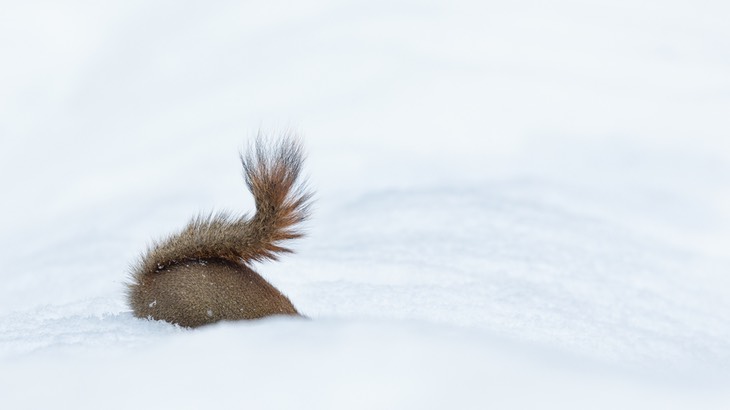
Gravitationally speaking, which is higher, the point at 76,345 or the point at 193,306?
the point at 193,306

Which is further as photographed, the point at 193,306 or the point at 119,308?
the point at 119,308

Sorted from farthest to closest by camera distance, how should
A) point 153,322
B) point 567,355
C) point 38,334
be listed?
point 153,322
point 38,334
point 567,355

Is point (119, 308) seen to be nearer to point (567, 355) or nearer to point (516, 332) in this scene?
point (516, 332)

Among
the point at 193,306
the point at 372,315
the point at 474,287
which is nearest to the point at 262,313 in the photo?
the point at 193,306

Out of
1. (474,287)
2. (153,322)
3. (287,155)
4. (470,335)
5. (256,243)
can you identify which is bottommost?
(470,335)
